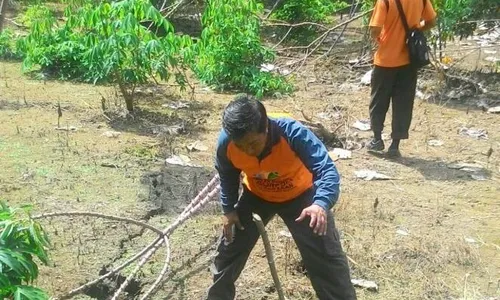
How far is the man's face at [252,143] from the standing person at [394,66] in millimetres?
3098

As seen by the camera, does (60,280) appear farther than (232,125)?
Yes

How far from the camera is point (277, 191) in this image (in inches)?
130

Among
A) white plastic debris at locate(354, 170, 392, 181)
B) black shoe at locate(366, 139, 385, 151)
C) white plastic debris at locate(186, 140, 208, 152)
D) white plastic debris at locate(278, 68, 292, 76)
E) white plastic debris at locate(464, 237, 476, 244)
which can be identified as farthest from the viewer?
white plastic debris at locate(278, 68, 292, 76)

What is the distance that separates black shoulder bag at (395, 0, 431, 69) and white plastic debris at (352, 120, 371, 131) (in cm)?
116

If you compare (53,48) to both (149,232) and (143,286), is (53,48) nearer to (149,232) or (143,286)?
(149,232)

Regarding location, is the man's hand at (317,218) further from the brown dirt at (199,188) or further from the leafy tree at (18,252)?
the brown dirt at (199,188)

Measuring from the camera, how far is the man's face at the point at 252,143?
2.91m

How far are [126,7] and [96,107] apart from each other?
1.21m

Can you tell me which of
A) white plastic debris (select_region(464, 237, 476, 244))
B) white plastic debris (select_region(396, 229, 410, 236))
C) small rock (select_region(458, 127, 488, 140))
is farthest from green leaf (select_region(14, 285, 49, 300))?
small rock (select_region(458, 127, 488, 140))

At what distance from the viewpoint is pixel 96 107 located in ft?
23.2

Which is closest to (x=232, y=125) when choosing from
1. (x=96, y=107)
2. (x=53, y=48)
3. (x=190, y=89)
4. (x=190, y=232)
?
(x=190, y=232)

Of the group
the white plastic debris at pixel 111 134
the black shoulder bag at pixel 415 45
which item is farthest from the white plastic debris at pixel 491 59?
the white plastic debris at pixel 111 134

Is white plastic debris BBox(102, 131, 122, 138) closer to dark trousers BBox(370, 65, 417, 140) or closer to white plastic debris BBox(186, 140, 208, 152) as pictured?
white plastic debris BBox(186, 140, 208, 152)

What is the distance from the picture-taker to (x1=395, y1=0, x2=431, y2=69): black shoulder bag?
5.79 metres
